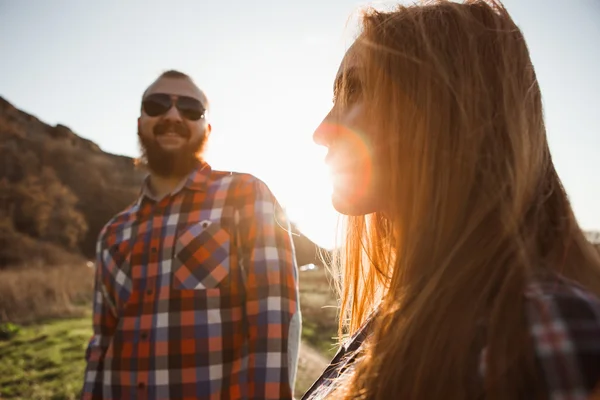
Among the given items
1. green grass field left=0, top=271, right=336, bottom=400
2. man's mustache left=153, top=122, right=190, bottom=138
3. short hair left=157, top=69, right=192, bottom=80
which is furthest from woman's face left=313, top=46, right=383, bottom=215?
green grass field left=0, top=271, right=336, bottom=400

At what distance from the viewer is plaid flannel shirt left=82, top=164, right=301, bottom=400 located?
1959mm

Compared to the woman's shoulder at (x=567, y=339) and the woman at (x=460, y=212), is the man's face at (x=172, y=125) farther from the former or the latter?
the woman's shoulder at (x=567, y=339)

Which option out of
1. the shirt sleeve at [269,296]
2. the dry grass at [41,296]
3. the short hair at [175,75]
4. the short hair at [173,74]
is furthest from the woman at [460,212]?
the dry grass at [41,296]

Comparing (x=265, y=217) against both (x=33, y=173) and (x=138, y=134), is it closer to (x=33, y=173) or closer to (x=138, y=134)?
(x=138, y=134)

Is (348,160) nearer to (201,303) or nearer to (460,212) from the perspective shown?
(460,212)

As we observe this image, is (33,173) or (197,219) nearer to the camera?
(197,219)

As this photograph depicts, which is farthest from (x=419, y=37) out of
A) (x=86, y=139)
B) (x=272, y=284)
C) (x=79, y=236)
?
(x=86, y=139)

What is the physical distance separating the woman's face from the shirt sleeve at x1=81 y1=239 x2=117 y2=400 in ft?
5.77

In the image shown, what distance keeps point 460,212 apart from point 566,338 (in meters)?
0.35

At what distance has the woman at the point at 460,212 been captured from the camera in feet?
2.01

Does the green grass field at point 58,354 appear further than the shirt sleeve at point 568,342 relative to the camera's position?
Yes

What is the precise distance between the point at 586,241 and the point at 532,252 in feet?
0.57

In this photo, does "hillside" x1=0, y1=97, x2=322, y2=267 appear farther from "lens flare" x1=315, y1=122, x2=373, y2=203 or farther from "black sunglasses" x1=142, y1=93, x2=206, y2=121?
"lens flare" x1=315, y1=122, x2=373, y2=203

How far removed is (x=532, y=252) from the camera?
729mm
